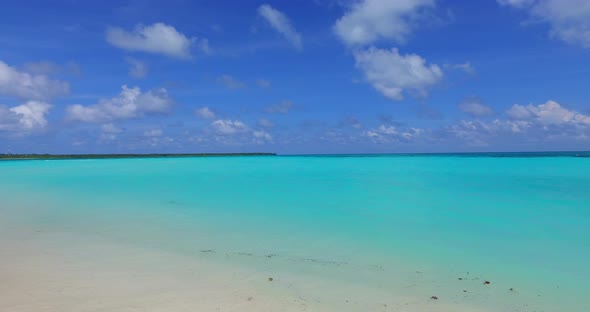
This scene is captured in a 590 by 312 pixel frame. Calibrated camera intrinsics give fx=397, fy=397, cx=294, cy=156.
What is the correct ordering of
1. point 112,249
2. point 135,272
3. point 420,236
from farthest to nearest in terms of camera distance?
point 420,236
point 112,249
point 135,272

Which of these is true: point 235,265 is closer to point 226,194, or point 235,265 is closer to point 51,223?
point 51,223

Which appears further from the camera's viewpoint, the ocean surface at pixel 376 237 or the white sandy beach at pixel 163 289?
the ocean surface at pixel 376 237

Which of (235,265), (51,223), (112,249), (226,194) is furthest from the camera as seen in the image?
(226,194)

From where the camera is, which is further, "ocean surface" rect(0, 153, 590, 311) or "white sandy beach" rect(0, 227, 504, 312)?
"ocean surface" rect(0, 153, 590, 311)

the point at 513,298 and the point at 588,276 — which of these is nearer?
the point at 513,298

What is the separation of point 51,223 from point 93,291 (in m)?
5.11

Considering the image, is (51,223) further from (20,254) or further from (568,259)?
(568,259)

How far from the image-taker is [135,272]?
15.4ft

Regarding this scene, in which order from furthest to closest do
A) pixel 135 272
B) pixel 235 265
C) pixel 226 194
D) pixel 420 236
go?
pixel 226 194 → pixel 420 236 → pixel 235 265 → pixel 135 272

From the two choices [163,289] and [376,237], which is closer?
[163,289]

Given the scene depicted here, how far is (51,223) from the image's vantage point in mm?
8133

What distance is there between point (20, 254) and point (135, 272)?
6.66 feet

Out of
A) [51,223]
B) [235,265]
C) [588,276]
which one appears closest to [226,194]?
[51,223]

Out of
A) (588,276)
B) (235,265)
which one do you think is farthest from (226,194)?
(588,276)
